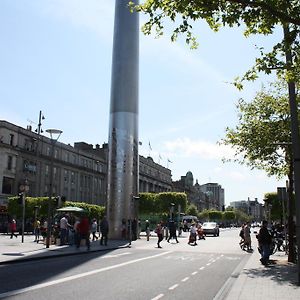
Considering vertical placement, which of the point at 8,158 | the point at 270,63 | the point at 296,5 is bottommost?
the point at 270,63

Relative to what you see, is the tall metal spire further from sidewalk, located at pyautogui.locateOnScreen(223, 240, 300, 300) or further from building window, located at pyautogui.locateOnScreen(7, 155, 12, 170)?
building window, located at pyautogui.locateOnScreen(7, 155, 12, 170)

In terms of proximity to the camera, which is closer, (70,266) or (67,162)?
(70,266)

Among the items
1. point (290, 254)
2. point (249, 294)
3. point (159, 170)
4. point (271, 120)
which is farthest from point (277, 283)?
point (159, 170)

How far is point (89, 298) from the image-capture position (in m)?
9.67

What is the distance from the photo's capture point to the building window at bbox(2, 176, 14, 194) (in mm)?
62625

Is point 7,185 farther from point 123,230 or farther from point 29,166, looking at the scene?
point 123,230

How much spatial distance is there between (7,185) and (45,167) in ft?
36.8

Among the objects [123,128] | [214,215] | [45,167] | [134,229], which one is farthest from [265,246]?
[214,215]

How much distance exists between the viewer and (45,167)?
2913 inches

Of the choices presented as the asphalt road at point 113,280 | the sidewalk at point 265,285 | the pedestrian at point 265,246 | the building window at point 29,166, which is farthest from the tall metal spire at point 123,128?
the building window at point 29,166

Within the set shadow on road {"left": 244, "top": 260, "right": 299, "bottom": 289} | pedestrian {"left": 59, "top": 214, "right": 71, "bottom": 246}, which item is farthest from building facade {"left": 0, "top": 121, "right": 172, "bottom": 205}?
shadow on road {"left": 244, "top": 260, "right": 299, "bottom": 289}

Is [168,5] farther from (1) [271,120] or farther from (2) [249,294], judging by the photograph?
(1) [271,120]

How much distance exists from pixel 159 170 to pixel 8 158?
71.2 m

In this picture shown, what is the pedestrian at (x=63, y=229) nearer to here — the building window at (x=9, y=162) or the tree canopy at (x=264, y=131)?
the tree canopy at (x=264, y=131)
